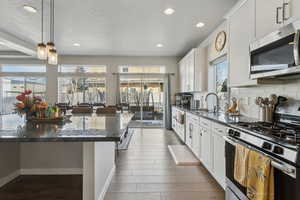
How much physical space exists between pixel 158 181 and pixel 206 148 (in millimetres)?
910

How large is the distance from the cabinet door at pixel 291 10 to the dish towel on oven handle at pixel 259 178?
126 centimetres

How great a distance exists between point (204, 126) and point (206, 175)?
0.77 meters

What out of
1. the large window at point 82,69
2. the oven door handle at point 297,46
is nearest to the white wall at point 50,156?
the oven door handle at point 297,46

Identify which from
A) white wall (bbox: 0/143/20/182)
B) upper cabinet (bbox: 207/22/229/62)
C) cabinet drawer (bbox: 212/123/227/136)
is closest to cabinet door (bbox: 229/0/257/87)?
cabinet drawer (bbox: 212/123/227/136)

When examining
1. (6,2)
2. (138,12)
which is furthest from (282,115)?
(6,2)

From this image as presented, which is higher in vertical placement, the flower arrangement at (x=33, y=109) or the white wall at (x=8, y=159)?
the flower arrangement at (x=33, y=109)

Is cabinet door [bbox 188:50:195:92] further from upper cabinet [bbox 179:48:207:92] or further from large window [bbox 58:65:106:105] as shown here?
large window [bbox 58:65:106:105]

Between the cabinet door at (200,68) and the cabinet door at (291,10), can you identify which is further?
the cabinet door at (200,68)

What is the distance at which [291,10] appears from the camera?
1745 mm

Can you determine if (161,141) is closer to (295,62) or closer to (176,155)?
(176,155)

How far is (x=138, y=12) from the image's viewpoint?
357cm

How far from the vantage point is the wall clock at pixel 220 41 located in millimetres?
3938

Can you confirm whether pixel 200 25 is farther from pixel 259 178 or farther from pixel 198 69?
pixel 259 178

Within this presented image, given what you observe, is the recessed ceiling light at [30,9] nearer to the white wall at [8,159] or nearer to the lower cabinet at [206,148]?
the white wall at [8,159]
